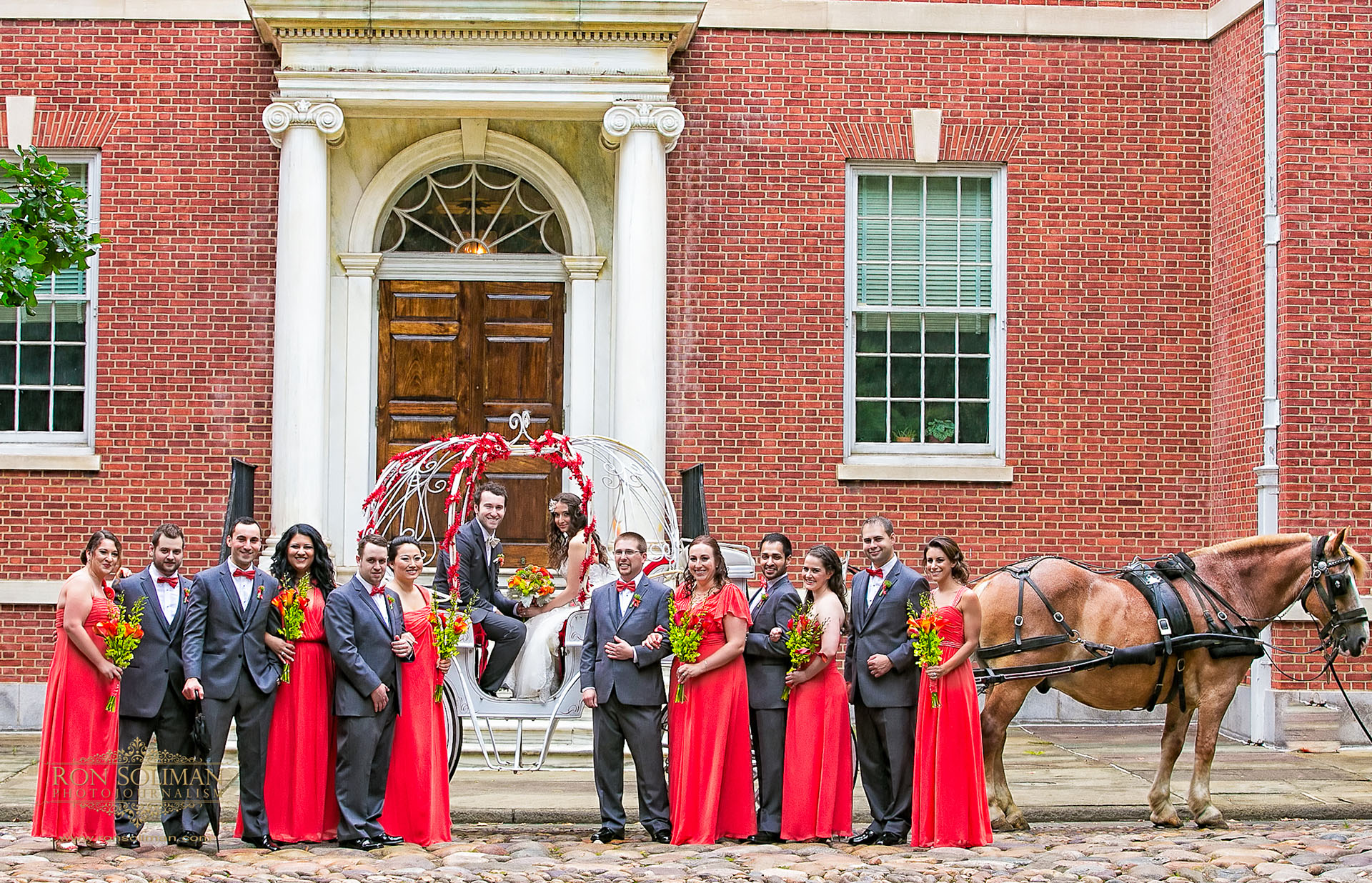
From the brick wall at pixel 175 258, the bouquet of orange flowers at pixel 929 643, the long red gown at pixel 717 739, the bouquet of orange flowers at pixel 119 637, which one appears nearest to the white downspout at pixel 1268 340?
the bouquet of orange flowers at pixel 929 643

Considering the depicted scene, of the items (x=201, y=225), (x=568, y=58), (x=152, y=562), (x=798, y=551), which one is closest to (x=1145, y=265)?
(x=798, y=551)

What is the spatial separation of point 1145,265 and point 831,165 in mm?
2811

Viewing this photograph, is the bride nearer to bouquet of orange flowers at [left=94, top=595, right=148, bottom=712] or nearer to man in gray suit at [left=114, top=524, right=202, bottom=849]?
man in gray suit at [left=114, top=524, right=202, bottom=849]

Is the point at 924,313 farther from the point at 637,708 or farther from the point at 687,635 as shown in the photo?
the point at 637,708

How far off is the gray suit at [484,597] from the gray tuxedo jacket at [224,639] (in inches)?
78.7

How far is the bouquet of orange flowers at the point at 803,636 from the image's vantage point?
8.87 metres

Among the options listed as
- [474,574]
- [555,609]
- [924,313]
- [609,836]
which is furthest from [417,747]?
[924,313]

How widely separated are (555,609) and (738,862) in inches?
128

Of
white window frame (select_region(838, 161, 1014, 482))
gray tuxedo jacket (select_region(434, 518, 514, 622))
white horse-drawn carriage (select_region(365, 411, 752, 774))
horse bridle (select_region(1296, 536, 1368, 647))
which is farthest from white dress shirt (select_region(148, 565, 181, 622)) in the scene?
white window frame (select_region(838, 161, 1014, 482))

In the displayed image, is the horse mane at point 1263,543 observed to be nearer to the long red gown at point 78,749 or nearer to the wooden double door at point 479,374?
the wooden double door at point 479,374

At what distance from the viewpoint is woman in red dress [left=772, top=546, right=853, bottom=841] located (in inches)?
347

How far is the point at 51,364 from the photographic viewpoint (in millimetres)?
13797

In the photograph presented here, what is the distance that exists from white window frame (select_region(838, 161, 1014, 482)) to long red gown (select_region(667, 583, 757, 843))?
5.27 meters

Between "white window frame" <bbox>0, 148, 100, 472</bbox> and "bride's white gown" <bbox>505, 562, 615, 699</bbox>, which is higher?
"white window frame" <bbox>0, 148, 100, 472</bbox>
